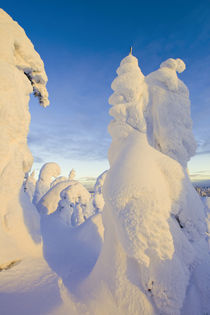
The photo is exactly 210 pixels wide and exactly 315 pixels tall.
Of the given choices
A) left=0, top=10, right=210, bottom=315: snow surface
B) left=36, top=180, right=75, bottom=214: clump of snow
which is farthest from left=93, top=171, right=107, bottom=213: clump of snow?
left=0, top=10, right=210, bottom=315: snow surface

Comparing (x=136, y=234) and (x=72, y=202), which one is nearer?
(x=136, y=234)

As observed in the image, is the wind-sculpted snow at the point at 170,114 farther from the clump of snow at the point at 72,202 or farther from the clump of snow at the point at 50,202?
the clump of snow at the point at 50,202

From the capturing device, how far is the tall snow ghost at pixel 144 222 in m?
2.48

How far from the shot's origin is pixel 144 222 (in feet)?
8.18

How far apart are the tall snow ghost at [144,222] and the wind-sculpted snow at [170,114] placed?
0.10 feet

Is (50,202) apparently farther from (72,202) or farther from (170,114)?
(170,114)

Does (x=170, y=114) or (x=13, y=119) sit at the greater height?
(x=13, y=119)

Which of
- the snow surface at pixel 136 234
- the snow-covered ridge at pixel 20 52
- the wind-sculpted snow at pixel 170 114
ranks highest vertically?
the snow-covered ridge at pixel 20 52

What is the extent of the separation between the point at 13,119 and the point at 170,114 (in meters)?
5.00

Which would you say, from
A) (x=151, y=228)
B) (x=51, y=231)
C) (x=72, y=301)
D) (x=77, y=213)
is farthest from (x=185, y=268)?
(x=77, y=213)

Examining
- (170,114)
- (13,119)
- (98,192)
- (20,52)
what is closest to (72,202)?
(13,119)

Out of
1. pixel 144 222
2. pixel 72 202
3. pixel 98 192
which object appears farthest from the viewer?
pixel 98 192

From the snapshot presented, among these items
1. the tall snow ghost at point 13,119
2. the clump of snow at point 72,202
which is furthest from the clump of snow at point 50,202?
the tall snow ghost at point 13,119

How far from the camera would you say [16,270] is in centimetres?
442
